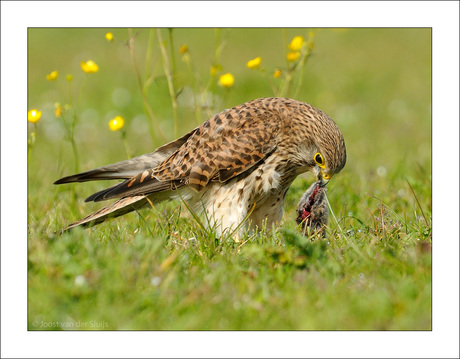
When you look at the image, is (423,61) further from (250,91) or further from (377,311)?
(377,311)

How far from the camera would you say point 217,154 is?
5.13 metres

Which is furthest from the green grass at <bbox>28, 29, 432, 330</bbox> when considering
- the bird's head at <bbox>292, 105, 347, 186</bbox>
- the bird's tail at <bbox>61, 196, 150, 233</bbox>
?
the bird's head at <bbox>292, 105, 347, 186</bbox>

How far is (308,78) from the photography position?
38.6ft

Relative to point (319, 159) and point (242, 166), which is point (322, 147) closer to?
point (319, 159)

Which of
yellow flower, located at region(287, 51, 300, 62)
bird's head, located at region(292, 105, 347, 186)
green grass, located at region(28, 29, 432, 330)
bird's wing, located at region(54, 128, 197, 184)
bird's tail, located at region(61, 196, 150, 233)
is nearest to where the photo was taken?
green grass, located at region(28, 29, 432, 330)

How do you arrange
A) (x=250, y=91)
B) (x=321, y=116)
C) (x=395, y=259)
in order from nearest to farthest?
(x=395, y=259) < (x=321, y=116) < (x=250, y=91)

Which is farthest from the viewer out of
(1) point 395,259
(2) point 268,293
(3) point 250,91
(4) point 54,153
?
(3) point 250,91

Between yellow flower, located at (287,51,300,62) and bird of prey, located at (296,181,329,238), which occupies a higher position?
yellow flower, located at (287,51,300,62)

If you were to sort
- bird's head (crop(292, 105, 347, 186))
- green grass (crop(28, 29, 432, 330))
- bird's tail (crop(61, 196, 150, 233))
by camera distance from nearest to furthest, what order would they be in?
green grass (crop(28, 29, 432, 330)), bird's head (crop(292, 105, 347, 186)), bird's tail (crop(61, 196, 150, 233))

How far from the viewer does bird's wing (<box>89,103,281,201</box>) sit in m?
5.04

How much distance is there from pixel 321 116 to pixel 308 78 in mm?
6787

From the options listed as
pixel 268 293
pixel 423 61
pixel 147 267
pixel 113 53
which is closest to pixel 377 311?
pixel 268 293

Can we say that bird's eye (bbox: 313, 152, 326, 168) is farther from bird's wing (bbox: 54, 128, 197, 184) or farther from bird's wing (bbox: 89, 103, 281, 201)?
bird's wing (bbox: 54, 128, 197, 184)

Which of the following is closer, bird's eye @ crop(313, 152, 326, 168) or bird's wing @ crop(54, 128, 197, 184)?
bird's eye @ crop(313, 152, 326, 168)
